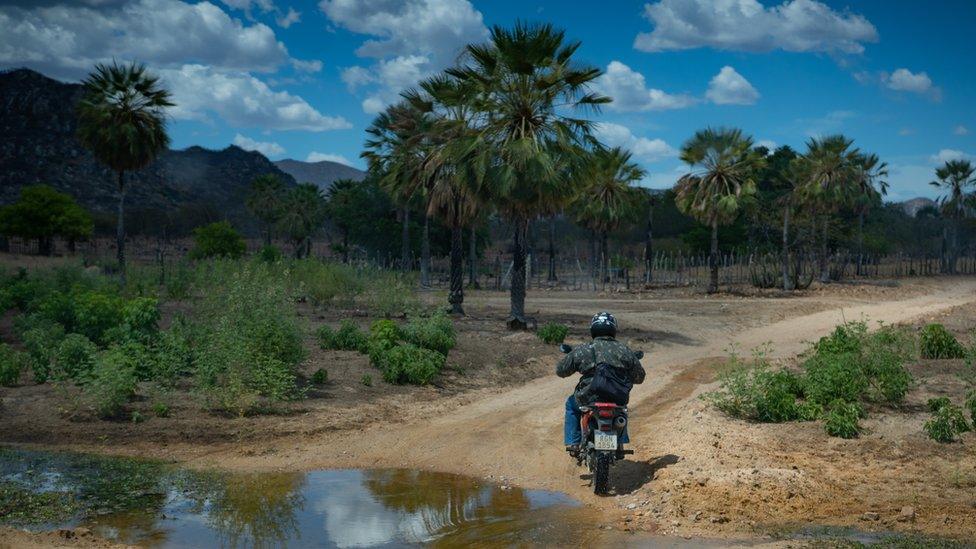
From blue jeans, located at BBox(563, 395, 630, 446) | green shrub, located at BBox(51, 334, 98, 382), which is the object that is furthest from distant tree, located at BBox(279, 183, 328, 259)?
blue jeans, located at BBox(563, 395, 630, 446)

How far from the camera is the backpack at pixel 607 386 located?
8.95 metres

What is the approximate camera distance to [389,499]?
29.9 feet

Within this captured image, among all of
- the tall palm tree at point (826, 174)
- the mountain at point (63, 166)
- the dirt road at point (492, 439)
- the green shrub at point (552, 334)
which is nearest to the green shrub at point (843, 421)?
the dirt road at point (492, 439)

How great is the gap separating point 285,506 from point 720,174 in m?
36.3

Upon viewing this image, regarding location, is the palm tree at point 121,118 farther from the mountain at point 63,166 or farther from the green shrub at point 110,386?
the mountain at point 63,166

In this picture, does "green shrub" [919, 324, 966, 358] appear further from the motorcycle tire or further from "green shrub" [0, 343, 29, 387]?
"green shrub" [0, 343, 29, 387]

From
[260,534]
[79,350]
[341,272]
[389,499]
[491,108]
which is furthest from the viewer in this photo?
[341,272]

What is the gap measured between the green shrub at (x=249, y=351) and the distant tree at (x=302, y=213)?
57245 mm

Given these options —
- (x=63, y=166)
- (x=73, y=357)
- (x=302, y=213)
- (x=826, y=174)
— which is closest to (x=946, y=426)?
(x=73, y=357)

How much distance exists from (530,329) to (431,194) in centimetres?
658

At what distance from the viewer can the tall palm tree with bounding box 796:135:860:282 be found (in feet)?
162

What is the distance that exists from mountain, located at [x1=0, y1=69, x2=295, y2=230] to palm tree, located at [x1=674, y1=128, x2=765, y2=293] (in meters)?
61.1

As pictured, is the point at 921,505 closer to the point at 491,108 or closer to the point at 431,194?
the point at 491,108

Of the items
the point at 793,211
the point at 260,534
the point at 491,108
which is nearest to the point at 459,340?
the point at 491,108
